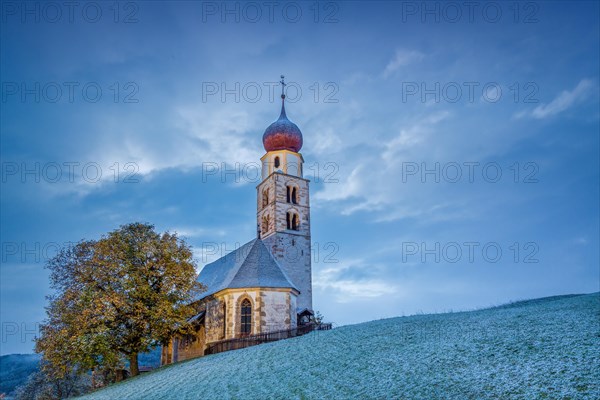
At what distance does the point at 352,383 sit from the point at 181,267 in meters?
20.9

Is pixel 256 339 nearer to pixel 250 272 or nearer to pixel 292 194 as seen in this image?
pixel 250 272

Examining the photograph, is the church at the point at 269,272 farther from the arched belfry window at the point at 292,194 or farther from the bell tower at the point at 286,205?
the arched belfry window at the point at 292,194

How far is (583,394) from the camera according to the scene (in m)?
11.0

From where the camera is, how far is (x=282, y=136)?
52375mm

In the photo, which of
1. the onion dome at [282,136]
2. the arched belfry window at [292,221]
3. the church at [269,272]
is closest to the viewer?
the church at [269,272]

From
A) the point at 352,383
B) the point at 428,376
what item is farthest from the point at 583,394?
the point at 352,383

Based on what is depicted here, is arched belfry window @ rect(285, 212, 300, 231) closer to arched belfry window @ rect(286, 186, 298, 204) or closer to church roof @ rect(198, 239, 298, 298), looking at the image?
arched belfry window @ rect(286, 186, 298, 204)

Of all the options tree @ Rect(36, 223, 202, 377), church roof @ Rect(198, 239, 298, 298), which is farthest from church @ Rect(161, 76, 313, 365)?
tree @ Rect(36, 223, 202, 377)

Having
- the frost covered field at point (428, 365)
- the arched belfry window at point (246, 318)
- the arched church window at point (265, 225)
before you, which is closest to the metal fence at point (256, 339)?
the arched belfry window at point (246, 318)

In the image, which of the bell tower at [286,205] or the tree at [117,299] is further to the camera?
the bell tower at [286,205]

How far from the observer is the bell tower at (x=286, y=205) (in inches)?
1848

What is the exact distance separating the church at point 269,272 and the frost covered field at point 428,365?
11460 millimetres

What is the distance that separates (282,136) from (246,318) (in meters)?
22.4

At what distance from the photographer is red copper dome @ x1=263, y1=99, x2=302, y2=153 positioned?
52.5 m
